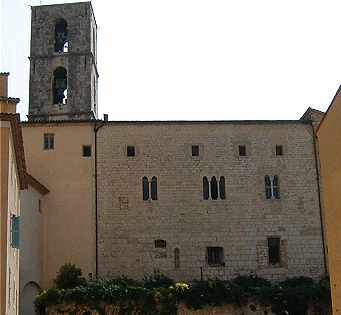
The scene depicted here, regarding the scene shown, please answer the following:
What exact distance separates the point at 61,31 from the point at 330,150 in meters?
35.0

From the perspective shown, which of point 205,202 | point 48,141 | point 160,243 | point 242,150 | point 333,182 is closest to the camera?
point 333,182

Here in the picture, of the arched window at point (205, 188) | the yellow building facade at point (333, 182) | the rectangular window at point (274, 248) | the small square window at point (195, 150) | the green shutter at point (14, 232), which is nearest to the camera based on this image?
the yellow building facade at point (333, 182)

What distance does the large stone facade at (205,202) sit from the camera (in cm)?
3644

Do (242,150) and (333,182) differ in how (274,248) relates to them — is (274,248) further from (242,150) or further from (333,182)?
(333,182)

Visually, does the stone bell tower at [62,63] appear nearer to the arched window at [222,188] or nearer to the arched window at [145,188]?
the arched window at [145,188]

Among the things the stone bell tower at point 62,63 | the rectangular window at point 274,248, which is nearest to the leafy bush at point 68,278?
the rectangular window at point 274,248

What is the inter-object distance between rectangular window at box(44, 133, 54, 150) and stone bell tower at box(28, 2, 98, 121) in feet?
29.1

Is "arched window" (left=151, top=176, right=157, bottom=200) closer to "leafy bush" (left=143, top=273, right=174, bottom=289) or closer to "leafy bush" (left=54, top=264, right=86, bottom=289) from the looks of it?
"leafy bush" (left=143, top=273, right=174, bottom=289)

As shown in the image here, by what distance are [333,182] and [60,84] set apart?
3307 cm

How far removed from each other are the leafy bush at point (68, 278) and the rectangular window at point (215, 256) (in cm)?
733

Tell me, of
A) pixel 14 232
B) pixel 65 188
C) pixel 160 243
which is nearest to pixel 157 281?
pixel 160 243

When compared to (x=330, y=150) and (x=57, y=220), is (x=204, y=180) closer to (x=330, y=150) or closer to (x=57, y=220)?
(x=57, y=220)

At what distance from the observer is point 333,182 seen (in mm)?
18703

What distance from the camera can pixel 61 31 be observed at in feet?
→ 164
